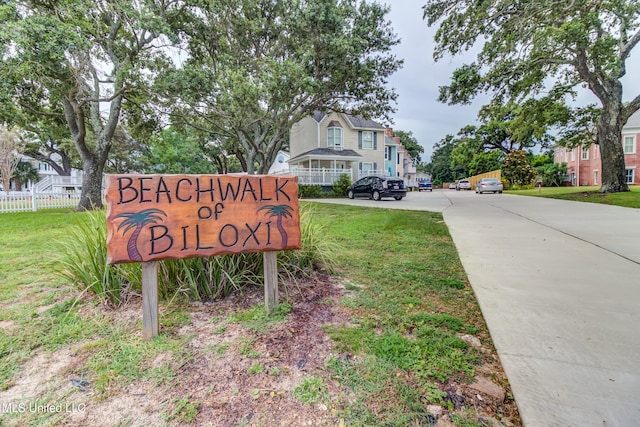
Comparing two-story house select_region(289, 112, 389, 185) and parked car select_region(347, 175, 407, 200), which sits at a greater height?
two-story house select_region(289, 112, 389, 185)

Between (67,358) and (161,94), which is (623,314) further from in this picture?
(161,94)

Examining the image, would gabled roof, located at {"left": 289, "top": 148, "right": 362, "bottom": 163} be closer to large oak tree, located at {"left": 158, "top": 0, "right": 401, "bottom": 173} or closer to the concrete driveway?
large oak tree, located at {"left": 158, "top": 0, "right": 401, "bottom": 173}

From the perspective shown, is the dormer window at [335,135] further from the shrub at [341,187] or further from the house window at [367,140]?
the shrub at [341,187]

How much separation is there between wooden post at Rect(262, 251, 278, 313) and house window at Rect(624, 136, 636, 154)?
127 ft

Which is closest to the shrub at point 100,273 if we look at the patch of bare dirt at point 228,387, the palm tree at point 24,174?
the patch of bare dirt at point 228,387

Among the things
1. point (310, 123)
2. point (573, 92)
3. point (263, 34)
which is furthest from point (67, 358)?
point (310, 123)

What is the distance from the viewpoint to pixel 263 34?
1410 centimetres

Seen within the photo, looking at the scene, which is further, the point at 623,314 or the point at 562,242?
the point at 562,242

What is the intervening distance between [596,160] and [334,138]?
27221 mm

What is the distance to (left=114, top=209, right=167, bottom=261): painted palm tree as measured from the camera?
6.48ft

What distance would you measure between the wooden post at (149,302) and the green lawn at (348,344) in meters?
0.09

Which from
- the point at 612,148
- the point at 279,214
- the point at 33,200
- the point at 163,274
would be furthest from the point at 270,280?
the point at 612,148

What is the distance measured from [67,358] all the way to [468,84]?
13.9 meters

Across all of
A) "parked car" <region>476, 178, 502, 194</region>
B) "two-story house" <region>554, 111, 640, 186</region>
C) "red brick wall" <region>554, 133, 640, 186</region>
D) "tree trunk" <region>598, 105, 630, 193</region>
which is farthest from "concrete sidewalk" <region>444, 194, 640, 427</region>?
"red brick wall" <region>554, 133, 640, 186</region>
